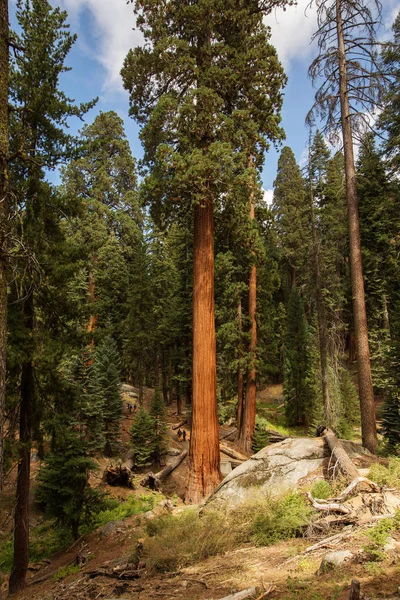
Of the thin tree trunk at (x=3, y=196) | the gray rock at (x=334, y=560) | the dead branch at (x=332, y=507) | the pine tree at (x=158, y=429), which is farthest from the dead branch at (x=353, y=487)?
the pine tree at (x=158, y=429)

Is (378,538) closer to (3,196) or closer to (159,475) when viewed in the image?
(3,196)

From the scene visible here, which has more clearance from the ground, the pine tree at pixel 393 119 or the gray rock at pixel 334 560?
the pine tree at pixel 393 119

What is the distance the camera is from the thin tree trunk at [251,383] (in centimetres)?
1748

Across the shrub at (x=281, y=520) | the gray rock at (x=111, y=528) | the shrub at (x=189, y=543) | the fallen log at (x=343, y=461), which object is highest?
the fallen log at (x=343, y=461)

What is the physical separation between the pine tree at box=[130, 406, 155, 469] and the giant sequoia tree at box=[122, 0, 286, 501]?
7.48 metres

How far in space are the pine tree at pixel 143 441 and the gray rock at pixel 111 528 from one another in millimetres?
6750

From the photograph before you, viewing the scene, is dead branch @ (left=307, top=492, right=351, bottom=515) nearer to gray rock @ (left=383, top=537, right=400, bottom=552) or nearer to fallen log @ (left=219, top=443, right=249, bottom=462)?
gray rock @ (left=383, top=537, right=400, bottom=552)

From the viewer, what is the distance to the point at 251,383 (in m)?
17.5

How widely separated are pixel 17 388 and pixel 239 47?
11175 mm

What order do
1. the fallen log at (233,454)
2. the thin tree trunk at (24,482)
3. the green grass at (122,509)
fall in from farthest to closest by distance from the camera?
the fallen log at (233,454)
the green grass at (122,509)
the thin tree trunk at (24,482)

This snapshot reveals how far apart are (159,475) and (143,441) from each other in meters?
2.13

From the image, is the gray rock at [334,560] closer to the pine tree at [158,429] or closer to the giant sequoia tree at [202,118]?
Result: the giant sequoia tree at [202,118]

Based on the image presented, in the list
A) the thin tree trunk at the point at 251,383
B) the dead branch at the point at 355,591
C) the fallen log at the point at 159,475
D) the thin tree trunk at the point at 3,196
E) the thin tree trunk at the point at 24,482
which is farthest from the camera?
the thin tree trunk at the point at 251,383

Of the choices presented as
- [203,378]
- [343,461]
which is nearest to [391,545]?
[343,461]
